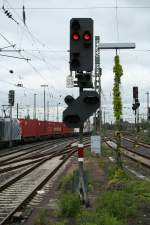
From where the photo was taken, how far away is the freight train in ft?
170

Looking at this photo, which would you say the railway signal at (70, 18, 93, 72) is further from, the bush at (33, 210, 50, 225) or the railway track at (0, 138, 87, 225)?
the railway track at (0, 138, 87, 225)

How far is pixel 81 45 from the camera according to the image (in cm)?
1275

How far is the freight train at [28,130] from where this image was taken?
5175 cm

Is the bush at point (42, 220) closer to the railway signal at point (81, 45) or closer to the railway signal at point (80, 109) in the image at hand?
the railway signal at point (80, 109)

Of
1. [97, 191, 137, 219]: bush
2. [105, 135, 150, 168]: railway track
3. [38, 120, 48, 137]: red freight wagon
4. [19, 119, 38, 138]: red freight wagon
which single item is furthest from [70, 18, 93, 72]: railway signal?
[38, 120, 48, 137]: red freight wagon

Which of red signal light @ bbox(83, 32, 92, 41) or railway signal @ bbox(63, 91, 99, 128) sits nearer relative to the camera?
railway signal @ bbox(63, 91, 99, 128)

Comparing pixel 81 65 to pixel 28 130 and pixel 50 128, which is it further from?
pixel 50 128

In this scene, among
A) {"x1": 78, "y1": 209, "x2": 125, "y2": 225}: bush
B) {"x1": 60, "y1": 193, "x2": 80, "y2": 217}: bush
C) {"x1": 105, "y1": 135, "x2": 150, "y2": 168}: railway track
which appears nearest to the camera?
{"x1": 78, "y1": 209, "x2": 125, "y2": 225}: bush

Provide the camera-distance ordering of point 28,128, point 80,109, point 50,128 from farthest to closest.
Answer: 1. point 50,128
2. point 28,128
3. point 80,109

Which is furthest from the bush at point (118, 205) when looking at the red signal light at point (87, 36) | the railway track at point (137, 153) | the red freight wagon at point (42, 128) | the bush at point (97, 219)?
the red freight wagon at point (42, 128)

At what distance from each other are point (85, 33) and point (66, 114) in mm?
1877

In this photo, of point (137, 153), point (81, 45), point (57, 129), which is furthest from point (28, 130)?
point (81, 45)

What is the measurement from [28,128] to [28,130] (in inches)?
11.8

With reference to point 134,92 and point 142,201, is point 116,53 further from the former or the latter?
point 142,201
